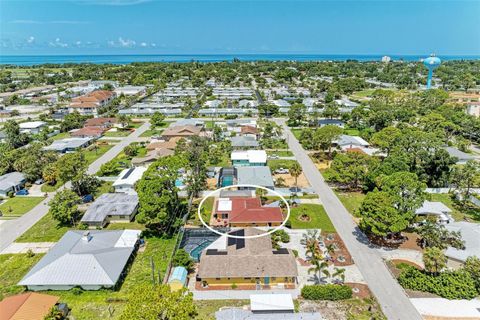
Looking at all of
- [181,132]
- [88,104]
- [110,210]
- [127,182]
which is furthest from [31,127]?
[110,210]

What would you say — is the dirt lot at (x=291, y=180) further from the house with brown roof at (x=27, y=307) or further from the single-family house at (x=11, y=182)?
the single-family house at (x=11, y=182)

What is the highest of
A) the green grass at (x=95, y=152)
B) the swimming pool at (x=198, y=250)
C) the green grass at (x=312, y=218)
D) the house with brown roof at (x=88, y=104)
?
the house with brown roof at (x=88, y=104)

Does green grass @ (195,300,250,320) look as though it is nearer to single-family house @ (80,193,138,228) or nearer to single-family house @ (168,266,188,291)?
single-family house @ (168,266,188,291)

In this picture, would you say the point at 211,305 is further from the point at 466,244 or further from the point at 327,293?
the point at 466,244

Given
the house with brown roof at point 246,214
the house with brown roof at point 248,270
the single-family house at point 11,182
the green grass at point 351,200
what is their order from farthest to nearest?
the single-family house at point 11,182
the green grass at point 351,200
the house with brown roof at point 246,214
the house with brown roof at point 248,270

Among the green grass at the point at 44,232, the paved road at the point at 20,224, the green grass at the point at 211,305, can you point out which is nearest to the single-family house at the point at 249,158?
the paved road at the point at 20,224

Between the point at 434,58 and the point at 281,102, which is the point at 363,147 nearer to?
the point at 281,102

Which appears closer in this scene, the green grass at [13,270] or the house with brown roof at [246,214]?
the green grass at [13,270]
